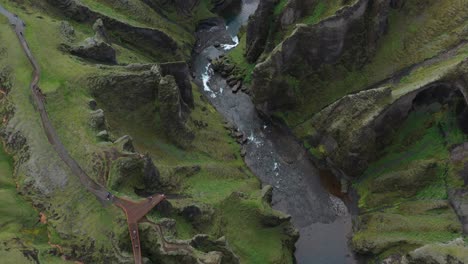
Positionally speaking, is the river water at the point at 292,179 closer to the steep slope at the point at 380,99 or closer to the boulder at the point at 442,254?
the steep slope at the point at 380,99

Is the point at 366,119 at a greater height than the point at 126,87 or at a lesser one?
lesser

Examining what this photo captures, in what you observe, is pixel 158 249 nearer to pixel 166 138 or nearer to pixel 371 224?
pixel 166 138

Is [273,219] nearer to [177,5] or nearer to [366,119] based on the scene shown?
[366,119]

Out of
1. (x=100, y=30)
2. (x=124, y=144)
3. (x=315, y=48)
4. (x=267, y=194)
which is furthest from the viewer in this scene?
(x=315, y=48)

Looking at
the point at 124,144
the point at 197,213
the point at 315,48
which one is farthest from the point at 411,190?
the point at 124,144

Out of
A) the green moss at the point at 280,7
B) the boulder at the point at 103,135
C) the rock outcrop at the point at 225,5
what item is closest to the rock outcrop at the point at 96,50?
the boulder at the point at 103,135

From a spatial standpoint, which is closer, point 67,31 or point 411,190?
point 411,190

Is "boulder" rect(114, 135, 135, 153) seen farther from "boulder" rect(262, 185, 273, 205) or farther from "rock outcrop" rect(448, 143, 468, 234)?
"rock outcrop" rect(448, 143, 468, 234)

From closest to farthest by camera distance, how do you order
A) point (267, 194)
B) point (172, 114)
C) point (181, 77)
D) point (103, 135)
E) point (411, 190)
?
1. point (103, 135)
2. point (267, 194)
3. point (411, 190)
4. point (172, 114)
5. point (181, 77)

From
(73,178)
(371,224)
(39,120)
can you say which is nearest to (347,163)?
(371,224)
